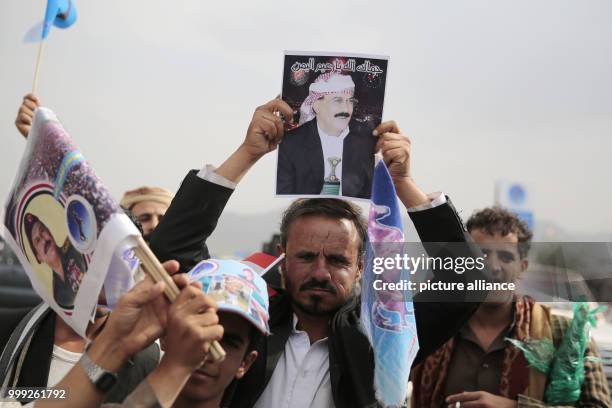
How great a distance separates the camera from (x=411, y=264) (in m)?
2.83

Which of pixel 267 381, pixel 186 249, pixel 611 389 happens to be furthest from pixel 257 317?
pixel 611 389

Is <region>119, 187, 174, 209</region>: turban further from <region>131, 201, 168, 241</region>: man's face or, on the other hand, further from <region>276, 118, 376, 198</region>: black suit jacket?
<region>276, 118, 376, 198</region>: black suit jacket

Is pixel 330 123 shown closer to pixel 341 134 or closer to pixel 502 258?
pixel 341 134

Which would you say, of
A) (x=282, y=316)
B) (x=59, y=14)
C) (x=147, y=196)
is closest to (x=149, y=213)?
(x=147, y=196)

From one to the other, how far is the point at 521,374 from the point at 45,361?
1.99 meters

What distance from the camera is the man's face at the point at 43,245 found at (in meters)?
1.90

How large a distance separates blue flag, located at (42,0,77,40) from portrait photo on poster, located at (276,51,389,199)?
45.6 inches

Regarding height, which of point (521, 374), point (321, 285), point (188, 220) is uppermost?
point (188, 220)

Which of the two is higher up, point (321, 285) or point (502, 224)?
point (502, 224)

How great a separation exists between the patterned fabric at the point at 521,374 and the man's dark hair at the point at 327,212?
1.07 meters

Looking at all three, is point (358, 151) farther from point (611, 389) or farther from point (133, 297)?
point (611, 389)

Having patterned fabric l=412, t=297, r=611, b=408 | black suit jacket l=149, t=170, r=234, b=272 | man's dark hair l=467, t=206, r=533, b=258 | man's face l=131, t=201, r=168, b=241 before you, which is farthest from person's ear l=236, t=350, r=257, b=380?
man's face l=131, t=201, r=168, b=241

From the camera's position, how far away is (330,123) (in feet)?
8.52

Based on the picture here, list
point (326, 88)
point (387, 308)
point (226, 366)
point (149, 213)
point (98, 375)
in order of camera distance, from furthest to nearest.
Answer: point (149, 213), point (326, 88), point (387, 308), point (226, 366), point (98, 375)
